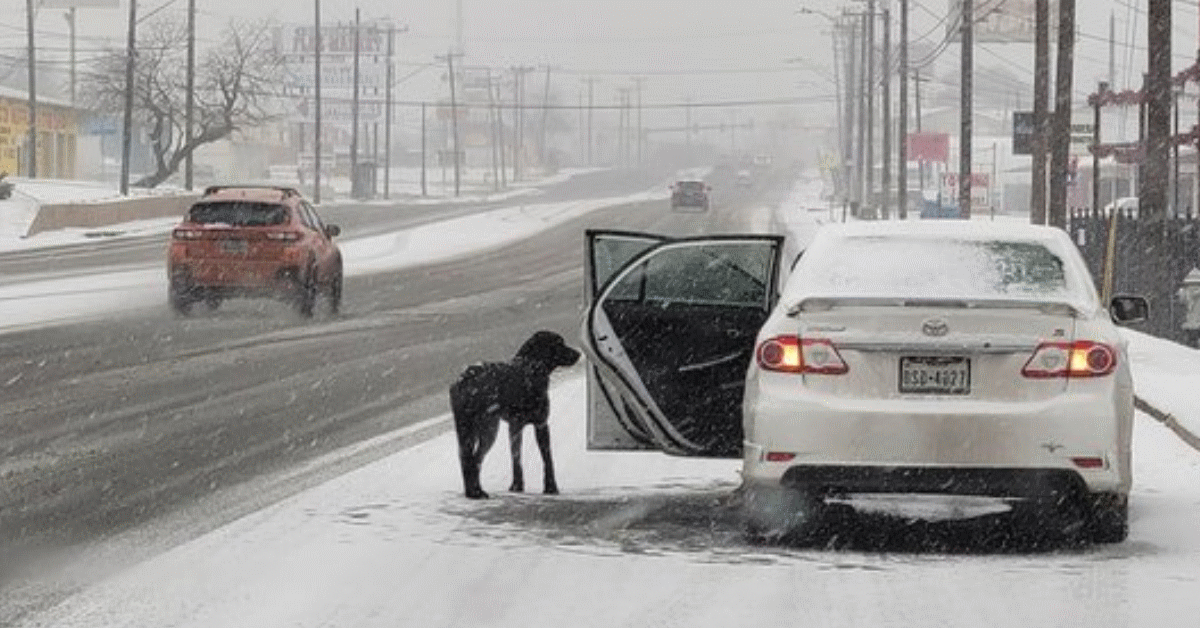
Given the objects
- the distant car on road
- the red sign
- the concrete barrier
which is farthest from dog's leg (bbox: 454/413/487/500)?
the red sign

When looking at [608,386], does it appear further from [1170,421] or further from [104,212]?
[104,212]

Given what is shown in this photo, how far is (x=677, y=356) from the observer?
465 inches

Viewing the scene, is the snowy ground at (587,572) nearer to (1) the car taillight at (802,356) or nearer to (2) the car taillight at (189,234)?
(1) the car taillight at (802,356)

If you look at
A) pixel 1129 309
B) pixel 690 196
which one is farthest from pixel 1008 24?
pixel 1129 309

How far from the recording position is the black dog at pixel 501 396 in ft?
→ 39.5

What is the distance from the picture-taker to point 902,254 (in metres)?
10.7

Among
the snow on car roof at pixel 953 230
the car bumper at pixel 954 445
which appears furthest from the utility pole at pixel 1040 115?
the car bumper at pixel 954 445

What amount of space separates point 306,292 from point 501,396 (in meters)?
17.8

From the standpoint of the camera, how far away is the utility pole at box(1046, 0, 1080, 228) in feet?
112

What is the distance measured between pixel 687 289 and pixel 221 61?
87.5m

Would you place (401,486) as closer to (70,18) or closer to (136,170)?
(70,18)

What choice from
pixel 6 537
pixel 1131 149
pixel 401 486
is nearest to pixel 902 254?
pixel 401 486

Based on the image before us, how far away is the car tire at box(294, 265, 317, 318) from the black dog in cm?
1748

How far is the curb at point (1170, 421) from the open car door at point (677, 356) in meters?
4.15
